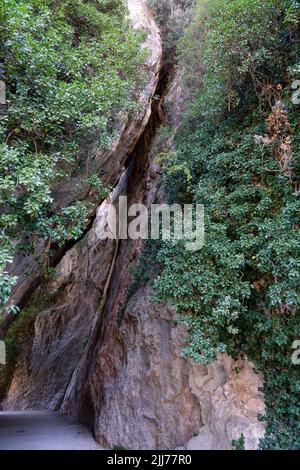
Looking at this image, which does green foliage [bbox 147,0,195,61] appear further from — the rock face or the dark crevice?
the dark crevice

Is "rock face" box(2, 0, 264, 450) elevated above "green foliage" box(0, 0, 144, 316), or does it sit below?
below

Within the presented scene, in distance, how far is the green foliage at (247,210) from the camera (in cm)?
471

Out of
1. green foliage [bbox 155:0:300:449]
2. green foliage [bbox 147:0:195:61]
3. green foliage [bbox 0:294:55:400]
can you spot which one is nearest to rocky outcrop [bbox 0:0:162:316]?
green foliage [bbox 147:0:195:61]

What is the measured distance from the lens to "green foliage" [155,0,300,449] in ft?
15.5

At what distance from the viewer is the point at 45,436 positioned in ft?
26.8

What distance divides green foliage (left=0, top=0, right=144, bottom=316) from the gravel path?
4.30 metres

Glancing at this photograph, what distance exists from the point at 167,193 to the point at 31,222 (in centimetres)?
A: 365

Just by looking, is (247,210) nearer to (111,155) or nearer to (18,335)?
(111,155)

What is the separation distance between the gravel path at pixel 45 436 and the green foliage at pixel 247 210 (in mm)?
4233

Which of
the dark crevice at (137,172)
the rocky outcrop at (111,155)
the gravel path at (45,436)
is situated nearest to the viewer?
the gravel path at (45,436)

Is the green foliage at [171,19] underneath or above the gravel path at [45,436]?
above

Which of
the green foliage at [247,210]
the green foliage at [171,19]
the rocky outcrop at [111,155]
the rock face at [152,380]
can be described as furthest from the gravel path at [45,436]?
the green foliage at [171,19]

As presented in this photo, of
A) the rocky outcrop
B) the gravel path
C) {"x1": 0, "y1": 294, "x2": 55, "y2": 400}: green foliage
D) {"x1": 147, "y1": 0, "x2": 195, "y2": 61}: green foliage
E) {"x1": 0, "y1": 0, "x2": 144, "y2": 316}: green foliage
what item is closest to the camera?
{"x1": 0, "y1": 0, "x2": 144, "y2": 316}: green foliage

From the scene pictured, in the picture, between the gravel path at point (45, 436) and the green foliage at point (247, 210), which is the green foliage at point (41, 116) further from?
the gravel path at point (45, 436)
